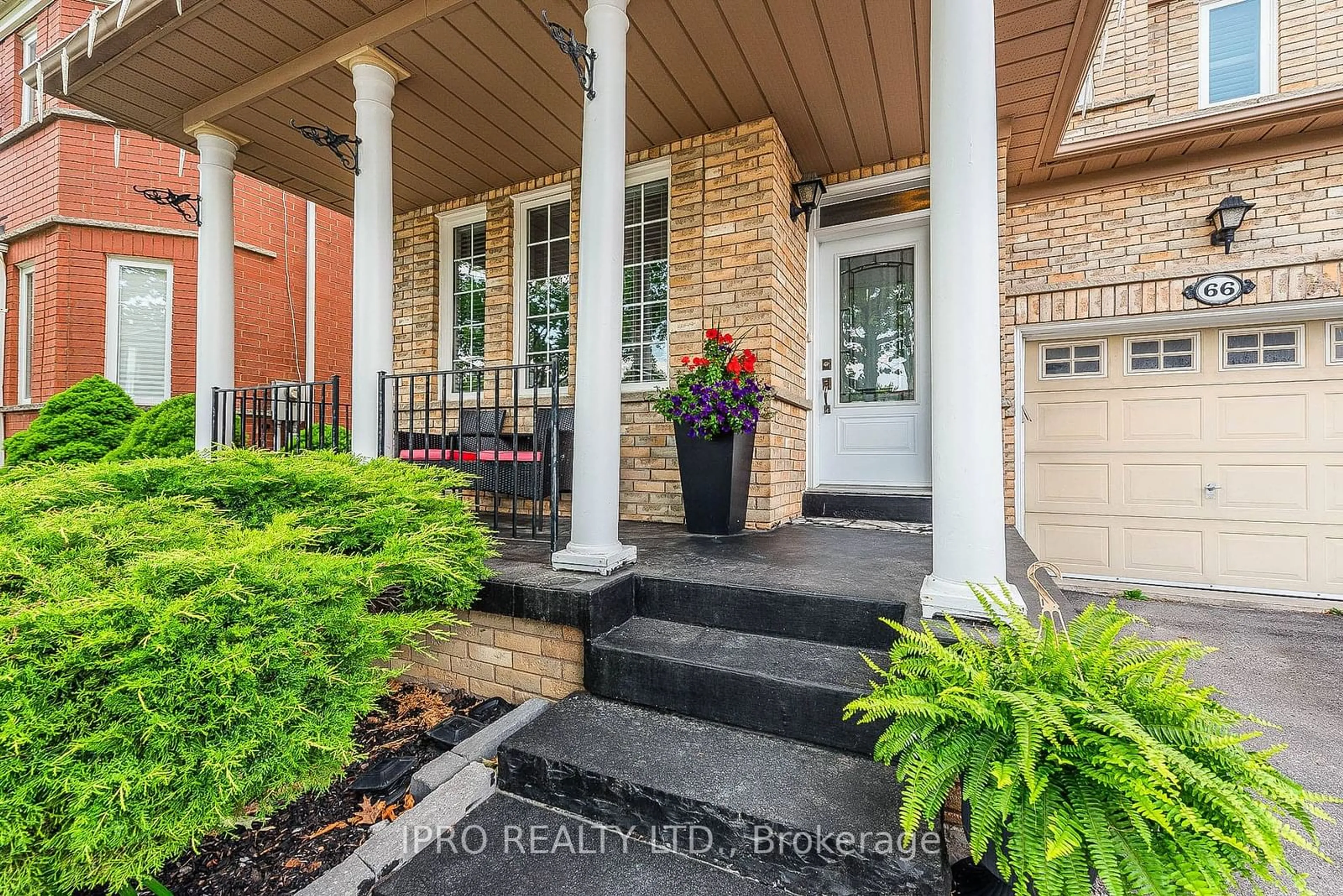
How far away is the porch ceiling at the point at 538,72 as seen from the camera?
2770 millimetres

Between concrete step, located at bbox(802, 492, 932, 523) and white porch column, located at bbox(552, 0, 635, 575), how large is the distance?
213 cm

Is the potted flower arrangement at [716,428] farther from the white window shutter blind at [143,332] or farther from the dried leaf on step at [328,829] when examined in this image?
the white window shutter blind at [143,332]

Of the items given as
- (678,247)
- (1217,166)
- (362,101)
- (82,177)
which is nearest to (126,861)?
(362,101)

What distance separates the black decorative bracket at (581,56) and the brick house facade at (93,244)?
224 inches

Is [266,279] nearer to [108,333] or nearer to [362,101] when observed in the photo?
[108,333]

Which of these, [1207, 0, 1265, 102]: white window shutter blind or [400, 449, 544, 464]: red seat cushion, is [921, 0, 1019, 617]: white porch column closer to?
[400, 449, 544, 464]: red seat cushion

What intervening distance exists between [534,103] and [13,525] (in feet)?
10.3

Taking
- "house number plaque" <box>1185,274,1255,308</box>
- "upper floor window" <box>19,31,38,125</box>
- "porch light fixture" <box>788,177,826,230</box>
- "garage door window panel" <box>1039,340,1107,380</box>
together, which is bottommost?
"garage door window panel" <box>1039,340,1107,380</box>

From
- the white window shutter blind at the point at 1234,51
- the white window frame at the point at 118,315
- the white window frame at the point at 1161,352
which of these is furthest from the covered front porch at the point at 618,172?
the white window frame at the point at 118,315

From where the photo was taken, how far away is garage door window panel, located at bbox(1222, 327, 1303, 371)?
150 inches

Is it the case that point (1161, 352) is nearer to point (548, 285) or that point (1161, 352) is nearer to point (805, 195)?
point (805, 195)

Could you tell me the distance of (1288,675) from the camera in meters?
2.61

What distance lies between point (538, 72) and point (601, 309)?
1.79 m

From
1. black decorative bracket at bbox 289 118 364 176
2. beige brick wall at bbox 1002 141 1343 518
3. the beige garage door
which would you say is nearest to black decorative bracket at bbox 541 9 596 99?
black decorative bracket at bbox 289 118 364 176
